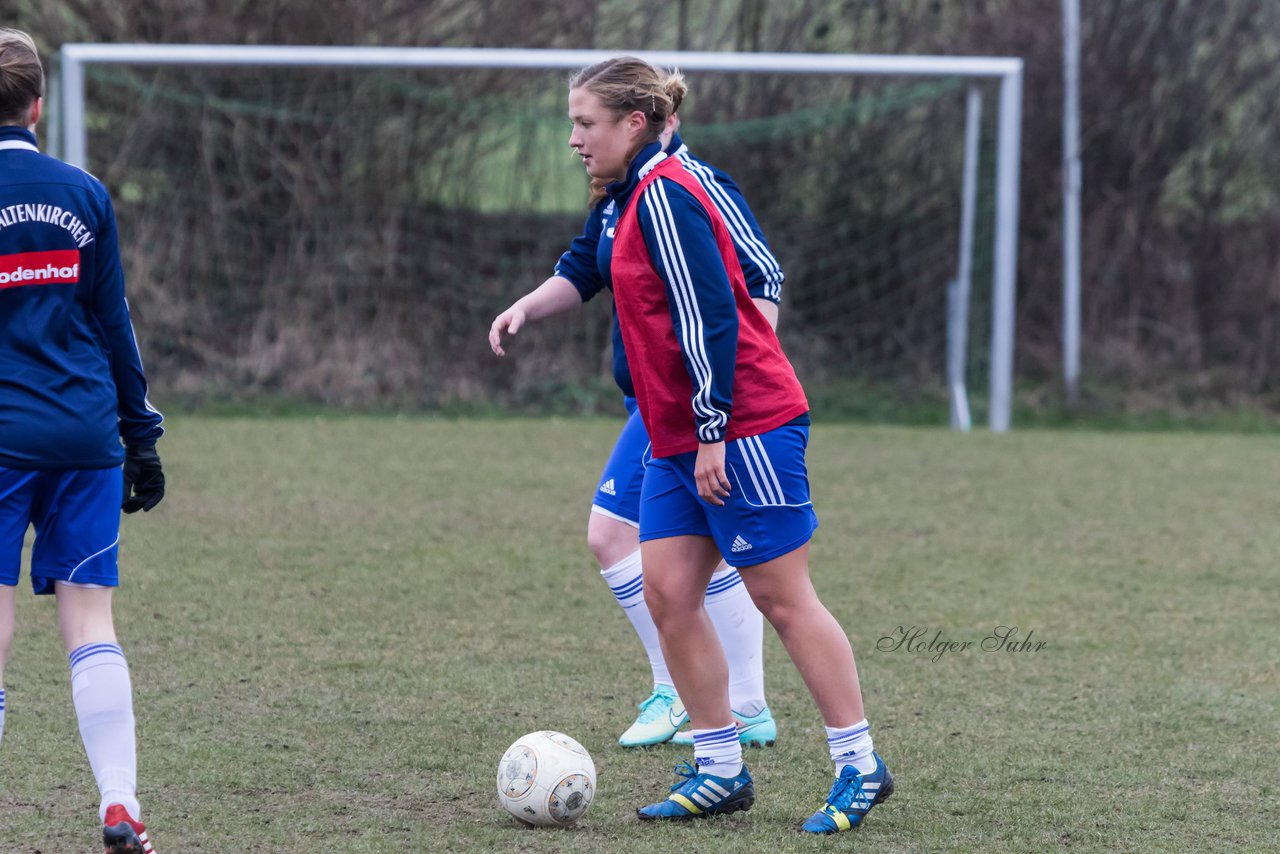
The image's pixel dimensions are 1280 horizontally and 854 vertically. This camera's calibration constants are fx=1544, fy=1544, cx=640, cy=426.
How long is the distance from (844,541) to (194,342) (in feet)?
21.8

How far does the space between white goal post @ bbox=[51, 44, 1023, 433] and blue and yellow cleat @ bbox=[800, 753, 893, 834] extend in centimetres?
790

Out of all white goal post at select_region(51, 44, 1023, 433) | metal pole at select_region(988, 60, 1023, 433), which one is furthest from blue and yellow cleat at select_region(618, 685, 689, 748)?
metal pole at select_region(988, 60, 1023, 433)

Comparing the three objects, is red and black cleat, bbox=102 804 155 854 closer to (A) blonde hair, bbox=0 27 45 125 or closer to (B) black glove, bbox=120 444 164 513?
(B) black glove, bbox=120 444 164 513

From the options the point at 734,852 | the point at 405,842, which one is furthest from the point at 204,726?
the point at 734,852

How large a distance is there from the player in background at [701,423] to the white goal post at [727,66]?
296 inches

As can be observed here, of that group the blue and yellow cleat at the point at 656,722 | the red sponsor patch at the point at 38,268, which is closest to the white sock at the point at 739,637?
the blue and yellow cleat at the point at 656,722

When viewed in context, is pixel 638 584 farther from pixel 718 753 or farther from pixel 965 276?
pixel 965 276

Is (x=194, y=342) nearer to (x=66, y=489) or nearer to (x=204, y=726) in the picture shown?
(x=204, y=726)

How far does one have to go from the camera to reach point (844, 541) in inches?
279

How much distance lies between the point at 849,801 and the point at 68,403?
6.04 ft

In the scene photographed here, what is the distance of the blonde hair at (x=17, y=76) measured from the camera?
9.46 feet

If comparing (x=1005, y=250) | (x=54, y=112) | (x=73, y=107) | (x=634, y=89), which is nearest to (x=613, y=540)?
(x=634, y=89)

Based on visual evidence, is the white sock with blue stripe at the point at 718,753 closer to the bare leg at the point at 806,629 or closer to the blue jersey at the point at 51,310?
the bare leg at the point at 806,629

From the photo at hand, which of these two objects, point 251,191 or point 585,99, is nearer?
point 585,99
